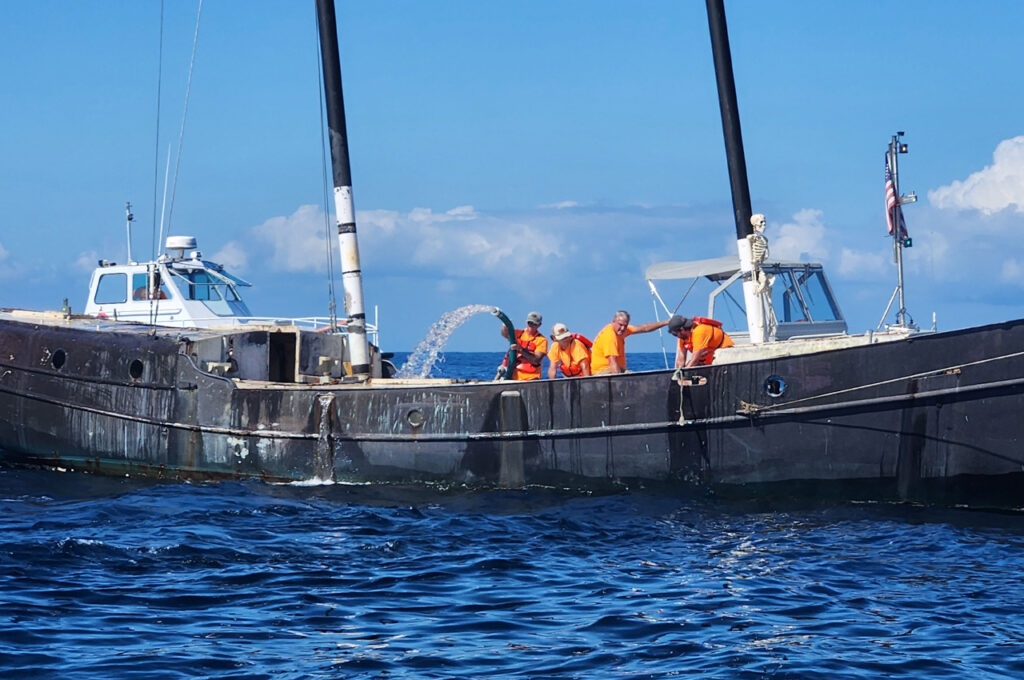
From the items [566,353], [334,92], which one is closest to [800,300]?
[566,353]

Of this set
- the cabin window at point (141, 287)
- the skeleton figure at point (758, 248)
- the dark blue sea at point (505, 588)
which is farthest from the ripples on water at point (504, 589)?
the cabin window at point (141, 287)

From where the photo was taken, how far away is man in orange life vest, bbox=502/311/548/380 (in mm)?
14938

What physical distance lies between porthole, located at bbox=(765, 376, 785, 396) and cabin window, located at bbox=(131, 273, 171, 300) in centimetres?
1412

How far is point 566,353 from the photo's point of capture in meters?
14.9

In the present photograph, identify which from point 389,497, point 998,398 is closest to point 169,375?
point 389,497

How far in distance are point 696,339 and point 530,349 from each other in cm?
261

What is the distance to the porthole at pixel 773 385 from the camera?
39.7 ft

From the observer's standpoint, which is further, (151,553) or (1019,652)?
(151,553)

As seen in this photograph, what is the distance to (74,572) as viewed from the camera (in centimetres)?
948

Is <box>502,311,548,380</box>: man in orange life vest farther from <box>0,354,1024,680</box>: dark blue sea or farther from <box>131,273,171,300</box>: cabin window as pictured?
<box>131,273,171,300</box>: cabin window

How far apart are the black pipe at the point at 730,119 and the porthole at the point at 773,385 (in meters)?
2.76

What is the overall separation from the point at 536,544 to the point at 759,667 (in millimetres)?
3942

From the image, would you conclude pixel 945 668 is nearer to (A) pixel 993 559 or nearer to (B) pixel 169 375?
(A) pixel 993 559

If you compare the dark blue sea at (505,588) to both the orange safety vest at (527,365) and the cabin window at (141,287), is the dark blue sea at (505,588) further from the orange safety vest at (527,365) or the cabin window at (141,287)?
the cabin window at (141,287)
